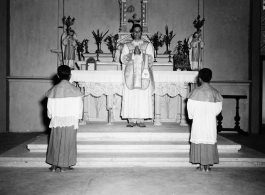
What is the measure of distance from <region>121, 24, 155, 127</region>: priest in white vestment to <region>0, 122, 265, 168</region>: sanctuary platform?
2.19 feet

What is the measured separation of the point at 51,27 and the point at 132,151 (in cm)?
538

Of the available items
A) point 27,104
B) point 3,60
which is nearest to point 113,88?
point 27,104

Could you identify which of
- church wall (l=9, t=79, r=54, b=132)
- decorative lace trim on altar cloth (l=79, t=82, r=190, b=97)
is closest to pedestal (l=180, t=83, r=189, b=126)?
decorative lace trim on altar cloth (l=79, t=82, r=190, b=97)

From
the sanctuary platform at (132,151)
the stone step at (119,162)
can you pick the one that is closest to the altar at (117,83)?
the sanctuary platform at (132,151)

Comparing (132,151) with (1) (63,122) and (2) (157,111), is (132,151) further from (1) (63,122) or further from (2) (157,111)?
(2) (157,111)

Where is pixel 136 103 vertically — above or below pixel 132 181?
above

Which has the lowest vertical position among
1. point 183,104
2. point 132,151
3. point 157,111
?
point 132,151

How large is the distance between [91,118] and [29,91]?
2468 millimetres

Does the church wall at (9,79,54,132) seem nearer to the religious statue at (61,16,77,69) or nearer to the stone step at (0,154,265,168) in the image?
the religious statue at (61,16,77,69)

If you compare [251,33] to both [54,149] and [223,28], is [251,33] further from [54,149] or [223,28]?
[54,149]

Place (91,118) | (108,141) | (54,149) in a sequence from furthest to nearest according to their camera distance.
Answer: (91,118) < (108,141) < (54,149)

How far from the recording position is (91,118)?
7305 millimetres

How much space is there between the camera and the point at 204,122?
4.08 metres

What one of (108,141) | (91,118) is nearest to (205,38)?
(91,118)
